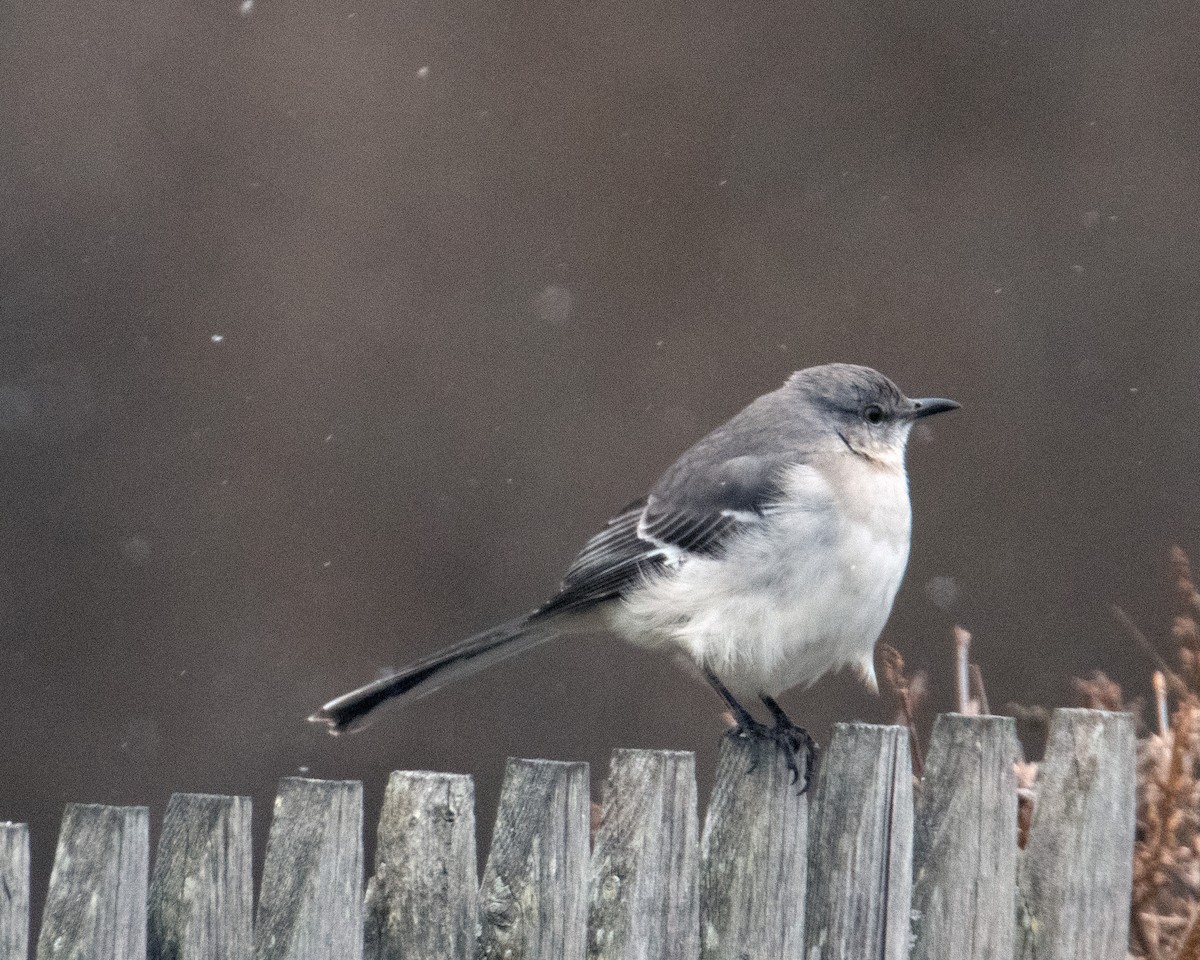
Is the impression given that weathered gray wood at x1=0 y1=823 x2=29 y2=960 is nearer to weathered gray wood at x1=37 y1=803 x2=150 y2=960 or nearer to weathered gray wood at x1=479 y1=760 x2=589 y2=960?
weathered gray wood at x1=37 y1=803 x2=150 y2=960

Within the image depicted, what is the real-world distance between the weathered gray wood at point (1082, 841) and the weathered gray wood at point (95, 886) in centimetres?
145

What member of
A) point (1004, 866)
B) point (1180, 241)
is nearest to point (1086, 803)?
point (1004, 866)

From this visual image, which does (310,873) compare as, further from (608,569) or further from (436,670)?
(608,569)

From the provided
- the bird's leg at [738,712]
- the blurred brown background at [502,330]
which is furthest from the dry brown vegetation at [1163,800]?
the blurred brown background at [502,330]

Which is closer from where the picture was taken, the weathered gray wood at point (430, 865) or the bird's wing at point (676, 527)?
the weathered gray wood at point (430, 865)

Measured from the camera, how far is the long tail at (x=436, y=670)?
3631 millimetres

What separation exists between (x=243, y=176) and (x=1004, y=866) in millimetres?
4394

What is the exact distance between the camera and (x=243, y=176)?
6.34m

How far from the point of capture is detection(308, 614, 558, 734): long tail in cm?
363

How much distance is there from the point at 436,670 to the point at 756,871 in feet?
4.22

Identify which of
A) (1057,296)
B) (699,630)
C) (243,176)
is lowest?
(699,630)

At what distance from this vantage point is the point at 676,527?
4258 millimetres

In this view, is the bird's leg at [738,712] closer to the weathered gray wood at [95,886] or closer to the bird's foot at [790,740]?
the bird's foot at [790,740]

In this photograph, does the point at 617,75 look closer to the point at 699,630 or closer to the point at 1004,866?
the point at 699,630
